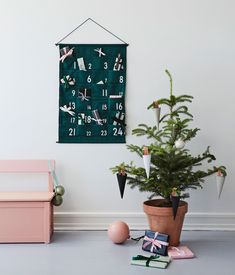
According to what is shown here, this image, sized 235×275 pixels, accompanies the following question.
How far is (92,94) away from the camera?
3209mm

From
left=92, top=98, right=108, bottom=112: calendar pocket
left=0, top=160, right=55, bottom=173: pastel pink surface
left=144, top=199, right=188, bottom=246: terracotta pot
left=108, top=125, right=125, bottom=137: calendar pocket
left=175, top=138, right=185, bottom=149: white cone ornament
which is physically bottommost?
left=144, top=199, right=188, bottom=246: terracotta pot

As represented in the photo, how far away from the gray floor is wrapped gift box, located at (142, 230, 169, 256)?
0.08m

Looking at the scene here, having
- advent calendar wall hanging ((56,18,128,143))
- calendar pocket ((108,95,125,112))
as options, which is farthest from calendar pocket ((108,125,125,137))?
calendar pocket ((108,95,125,112))

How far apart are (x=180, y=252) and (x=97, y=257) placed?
0.56 meters

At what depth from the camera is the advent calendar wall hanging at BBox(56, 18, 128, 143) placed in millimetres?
3188

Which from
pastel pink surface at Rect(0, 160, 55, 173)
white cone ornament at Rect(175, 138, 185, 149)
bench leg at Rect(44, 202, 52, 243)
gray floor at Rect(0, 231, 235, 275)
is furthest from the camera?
pastel pink surface at Rect(0, 160, 55, 173)

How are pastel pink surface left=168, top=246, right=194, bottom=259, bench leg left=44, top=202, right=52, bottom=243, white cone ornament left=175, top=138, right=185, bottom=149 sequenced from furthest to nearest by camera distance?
bench leg left=44, top=202, right=52, bottom=243, white cone ornament left=175, top=138, right=185, bottom=149, pastel pink surface left=168, top=246, right=194, bottom=259

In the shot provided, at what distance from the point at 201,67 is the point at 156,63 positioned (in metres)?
0.39

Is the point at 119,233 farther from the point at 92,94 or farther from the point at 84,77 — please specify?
the point at 84,77

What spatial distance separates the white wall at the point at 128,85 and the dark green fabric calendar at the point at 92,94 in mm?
65

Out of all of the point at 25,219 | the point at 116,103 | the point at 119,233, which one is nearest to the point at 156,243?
the point at 119,233

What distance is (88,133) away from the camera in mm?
3217

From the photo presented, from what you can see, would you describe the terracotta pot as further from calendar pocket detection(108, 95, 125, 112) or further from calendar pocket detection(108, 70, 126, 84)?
calendar pocket detection(108, 70, 126, 84)

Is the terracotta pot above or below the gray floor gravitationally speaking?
above
